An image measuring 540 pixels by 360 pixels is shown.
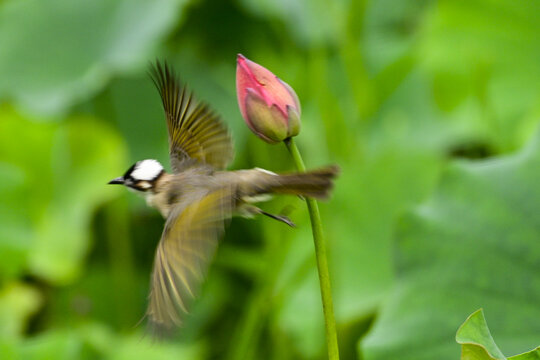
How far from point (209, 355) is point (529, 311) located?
1068mm

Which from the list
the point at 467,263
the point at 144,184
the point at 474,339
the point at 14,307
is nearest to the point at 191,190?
the point at 144,184

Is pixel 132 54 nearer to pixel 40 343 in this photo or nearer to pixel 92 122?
pixel 92 122

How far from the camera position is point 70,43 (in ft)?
6.20

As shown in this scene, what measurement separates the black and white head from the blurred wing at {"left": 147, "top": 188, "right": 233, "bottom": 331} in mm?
95

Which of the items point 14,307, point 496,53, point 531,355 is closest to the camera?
point 531,355

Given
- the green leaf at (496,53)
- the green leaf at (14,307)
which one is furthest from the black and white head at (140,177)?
the green leaf at (496,53)

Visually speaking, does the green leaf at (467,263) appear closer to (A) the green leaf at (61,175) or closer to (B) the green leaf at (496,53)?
(B) the green leaf at (496,53)

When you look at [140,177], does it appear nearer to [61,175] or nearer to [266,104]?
[266,104]

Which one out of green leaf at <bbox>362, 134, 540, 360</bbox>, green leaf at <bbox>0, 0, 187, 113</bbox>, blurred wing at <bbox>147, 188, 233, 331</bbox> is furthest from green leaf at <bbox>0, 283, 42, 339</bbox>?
blurred wing at <bbox>147, 188, 233, 331</bbox>

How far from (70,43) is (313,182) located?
56.3 inches

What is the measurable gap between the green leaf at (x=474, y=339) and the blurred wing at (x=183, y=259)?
21 centimetres

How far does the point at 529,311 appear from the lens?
969 millimetres

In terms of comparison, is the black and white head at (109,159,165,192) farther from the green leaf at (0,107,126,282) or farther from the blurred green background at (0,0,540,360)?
the green leaf at (0,107,126,282)

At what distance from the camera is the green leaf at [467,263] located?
99 cm
